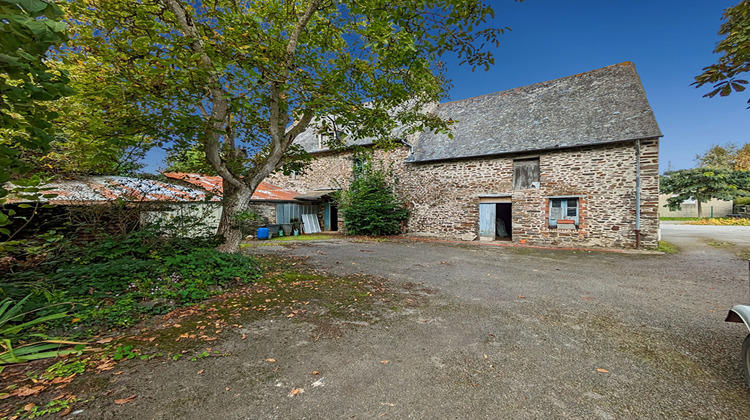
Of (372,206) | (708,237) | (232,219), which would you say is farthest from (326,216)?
(708,237)

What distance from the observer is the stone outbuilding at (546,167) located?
1023 centimetres

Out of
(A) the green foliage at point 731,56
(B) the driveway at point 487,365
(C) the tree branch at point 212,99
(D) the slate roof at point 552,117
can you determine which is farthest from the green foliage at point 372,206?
(A) the green foliage at point 731,56

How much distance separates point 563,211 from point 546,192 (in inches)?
40.1

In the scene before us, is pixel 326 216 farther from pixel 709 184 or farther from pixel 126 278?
pixel 709 184

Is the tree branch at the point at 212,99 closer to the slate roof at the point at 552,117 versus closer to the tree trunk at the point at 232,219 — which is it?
the tree trunk at the point at 232,219

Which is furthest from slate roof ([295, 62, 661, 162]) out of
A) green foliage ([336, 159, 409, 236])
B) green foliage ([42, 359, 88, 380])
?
green foliage ([42, 359, 88, 380])

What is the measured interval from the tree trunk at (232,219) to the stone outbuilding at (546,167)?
14.7 feet

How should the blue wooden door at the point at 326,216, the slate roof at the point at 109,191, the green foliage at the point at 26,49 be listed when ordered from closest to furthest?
the green foliage at the point at 26,49
the slate roof at the point at 109,191
the blue wooden door at the point at 326,216

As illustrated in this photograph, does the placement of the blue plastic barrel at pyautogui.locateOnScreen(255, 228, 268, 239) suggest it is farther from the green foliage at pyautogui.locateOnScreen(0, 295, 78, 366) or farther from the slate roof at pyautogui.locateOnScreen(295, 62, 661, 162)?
the green foliage at pyautogui.locateOnScreen(0, 295, 78, 366)

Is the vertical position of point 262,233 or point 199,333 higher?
point 262,233

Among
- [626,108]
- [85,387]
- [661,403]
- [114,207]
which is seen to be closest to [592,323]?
[661,403]

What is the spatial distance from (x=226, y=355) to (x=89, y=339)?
66.0 inches

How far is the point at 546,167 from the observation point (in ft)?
38.4

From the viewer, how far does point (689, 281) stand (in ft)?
19.1
